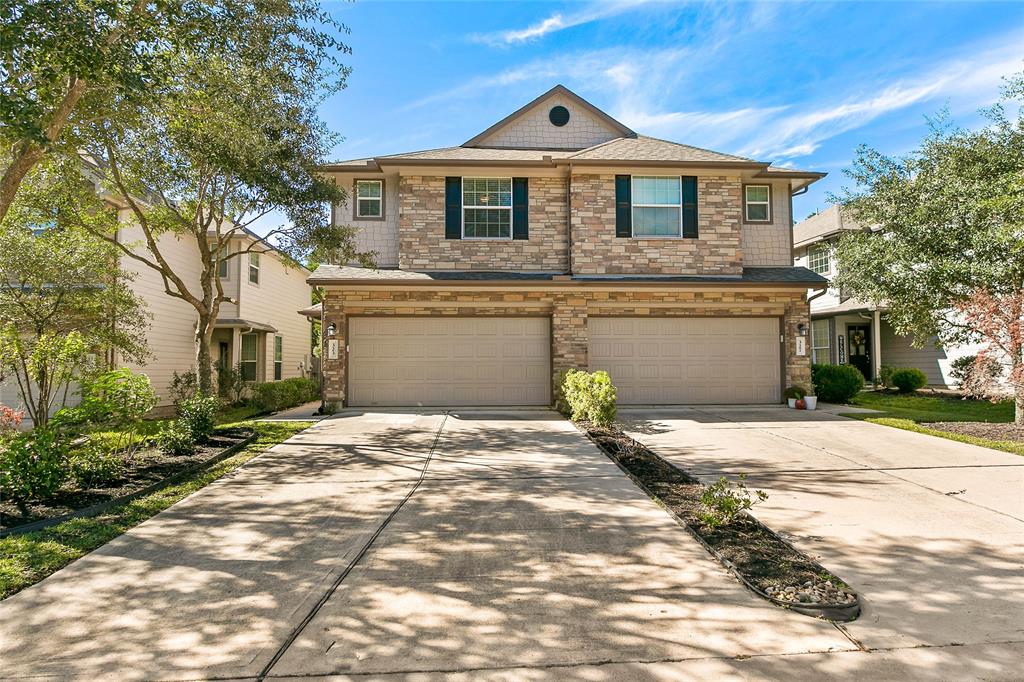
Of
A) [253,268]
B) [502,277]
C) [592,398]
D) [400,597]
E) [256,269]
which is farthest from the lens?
[256,269]

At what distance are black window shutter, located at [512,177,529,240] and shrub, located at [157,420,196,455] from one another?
8217 millimetres

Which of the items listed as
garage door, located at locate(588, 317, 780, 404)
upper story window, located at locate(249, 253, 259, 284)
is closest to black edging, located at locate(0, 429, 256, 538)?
garage door, located at locate(588, 317, 780, 404)

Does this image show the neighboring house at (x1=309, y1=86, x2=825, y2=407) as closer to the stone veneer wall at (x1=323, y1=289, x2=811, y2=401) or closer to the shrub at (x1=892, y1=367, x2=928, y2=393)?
→ the stone veneer wall at (x1=323, y1=289, x2=811, y2=401)

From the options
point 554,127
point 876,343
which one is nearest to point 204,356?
point 554,127

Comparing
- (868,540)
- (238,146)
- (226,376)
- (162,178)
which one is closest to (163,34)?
(238,146)

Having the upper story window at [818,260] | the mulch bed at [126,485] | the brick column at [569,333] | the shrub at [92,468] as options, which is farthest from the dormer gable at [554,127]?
the shrub at [92,468]

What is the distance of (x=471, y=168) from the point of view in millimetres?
13141

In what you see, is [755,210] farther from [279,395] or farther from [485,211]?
[279,395]

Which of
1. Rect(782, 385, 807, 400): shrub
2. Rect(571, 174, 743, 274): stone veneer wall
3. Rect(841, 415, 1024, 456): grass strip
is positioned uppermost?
Rect(571, 174, 743, 274): stone veneer wall

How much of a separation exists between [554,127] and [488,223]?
4043 mm

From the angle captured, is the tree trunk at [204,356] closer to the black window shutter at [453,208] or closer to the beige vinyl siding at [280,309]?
the black window shutter at [453,208]

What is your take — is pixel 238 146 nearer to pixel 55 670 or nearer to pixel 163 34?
pixel 163 34

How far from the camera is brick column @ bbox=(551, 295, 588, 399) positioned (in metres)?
12.9

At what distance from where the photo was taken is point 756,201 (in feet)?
46.7
